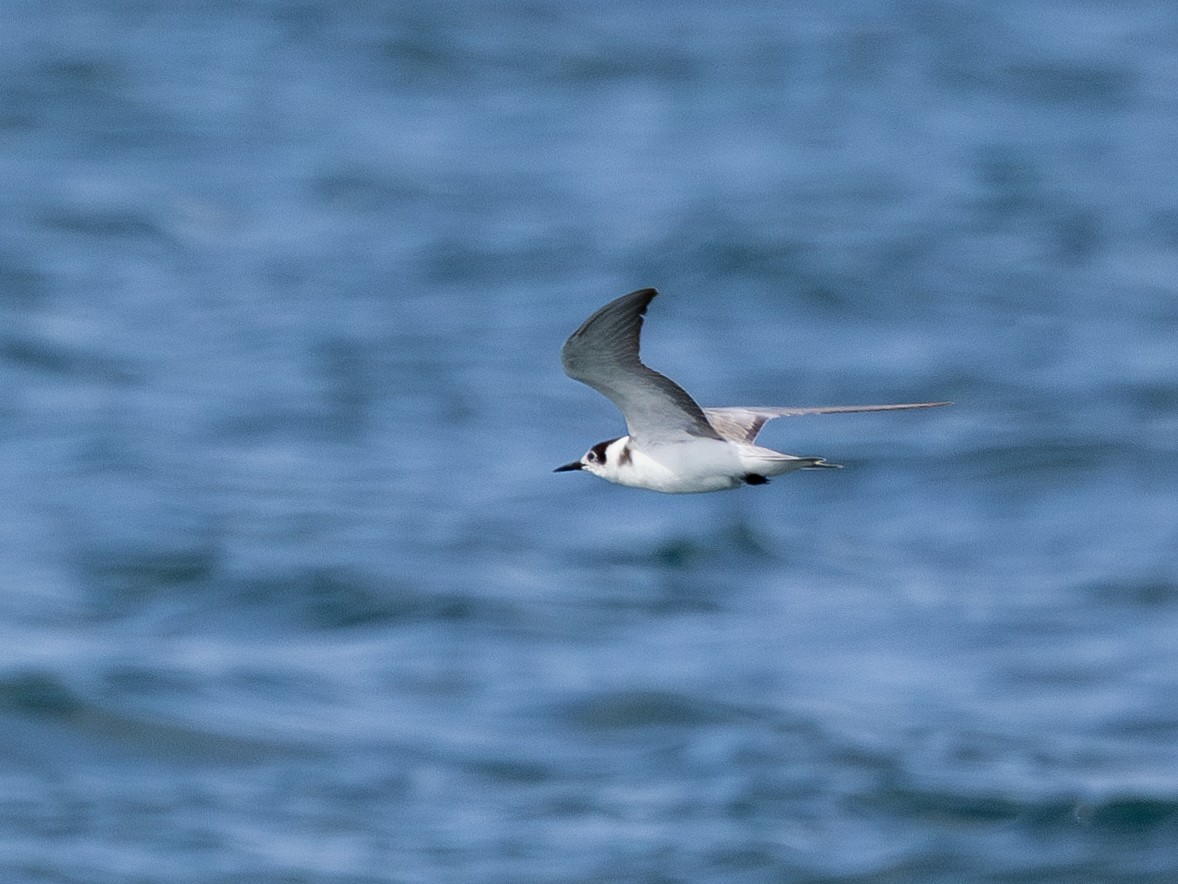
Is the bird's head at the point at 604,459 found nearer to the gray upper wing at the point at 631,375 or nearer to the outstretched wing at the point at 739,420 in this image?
the gray upper wing at the point at 631,375

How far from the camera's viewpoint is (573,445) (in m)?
29.5

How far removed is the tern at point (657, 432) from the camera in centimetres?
905

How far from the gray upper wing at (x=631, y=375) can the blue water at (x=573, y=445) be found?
11.5 metres

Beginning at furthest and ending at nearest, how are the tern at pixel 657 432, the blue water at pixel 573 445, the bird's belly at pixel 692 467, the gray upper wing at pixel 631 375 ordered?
the blue water at pixel 573 445 < the bird's belly at pixel 692 467 < the tern at pixel 657 432 < the gray upper wing at pixel 631 375

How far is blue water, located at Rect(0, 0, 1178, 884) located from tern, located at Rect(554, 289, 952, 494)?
11.2m

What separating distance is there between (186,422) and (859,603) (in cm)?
1207

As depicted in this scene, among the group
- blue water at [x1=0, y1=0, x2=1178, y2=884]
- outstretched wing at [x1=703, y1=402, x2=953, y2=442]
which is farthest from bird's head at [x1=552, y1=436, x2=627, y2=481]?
blue water at [x1=0, y1=0, x2=1178, y2=884]

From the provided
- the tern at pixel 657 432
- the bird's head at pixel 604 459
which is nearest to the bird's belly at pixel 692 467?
the tern at pixel 657 432

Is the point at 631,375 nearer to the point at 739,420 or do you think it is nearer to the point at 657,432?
the point at 657,432

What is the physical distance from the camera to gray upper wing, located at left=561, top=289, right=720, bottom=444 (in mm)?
8789

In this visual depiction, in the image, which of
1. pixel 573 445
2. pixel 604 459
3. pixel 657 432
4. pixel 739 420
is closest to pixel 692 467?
pixel 657 432

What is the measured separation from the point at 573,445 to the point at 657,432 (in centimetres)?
1941

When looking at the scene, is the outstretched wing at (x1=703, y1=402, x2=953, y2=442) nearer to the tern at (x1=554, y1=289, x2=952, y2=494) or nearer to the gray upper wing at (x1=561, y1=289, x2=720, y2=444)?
the tern at (x1=554, y1=289, x2=952, y2=494)

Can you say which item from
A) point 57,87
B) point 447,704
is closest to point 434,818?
point 447,704
